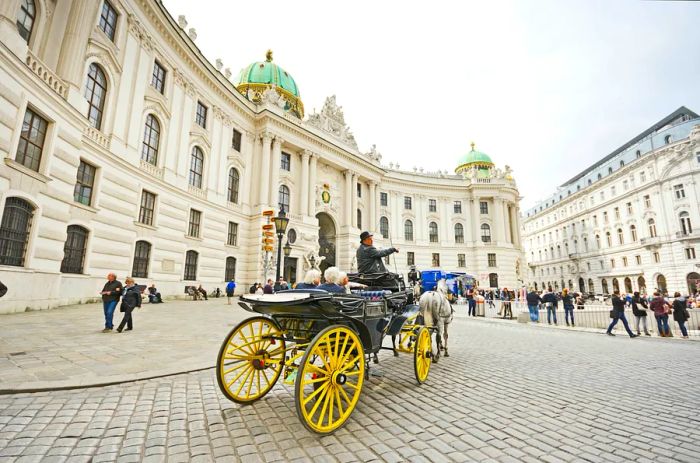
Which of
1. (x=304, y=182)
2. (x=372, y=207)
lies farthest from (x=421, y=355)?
(x=372, y=207)

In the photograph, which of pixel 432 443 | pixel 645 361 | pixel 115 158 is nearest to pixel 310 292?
pixel 432 443

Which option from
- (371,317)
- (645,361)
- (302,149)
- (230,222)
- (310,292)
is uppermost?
(302,149)

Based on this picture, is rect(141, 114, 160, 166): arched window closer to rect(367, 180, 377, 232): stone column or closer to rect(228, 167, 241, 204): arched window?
rect(228, 167, 241, 204): arched window

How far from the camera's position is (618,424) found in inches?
135

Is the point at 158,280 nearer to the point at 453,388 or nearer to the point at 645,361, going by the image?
the point at 453,388

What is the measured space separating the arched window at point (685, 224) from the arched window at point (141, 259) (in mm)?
52481

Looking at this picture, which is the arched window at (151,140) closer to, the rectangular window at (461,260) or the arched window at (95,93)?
the arched window at (95,93)

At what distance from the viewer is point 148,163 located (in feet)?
56.4

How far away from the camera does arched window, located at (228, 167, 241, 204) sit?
24.0 meters

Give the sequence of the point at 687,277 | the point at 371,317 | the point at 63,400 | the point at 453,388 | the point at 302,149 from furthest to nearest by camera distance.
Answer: the point at 687,277, the point at 302,149, the point at 453,388, the point at 371,317, the point at 63,400

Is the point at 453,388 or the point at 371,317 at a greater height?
the point at 371,317

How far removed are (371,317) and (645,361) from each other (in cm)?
698

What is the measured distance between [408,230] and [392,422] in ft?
130

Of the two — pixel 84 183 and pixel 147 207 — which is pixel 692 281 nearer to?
pixel 147 207
